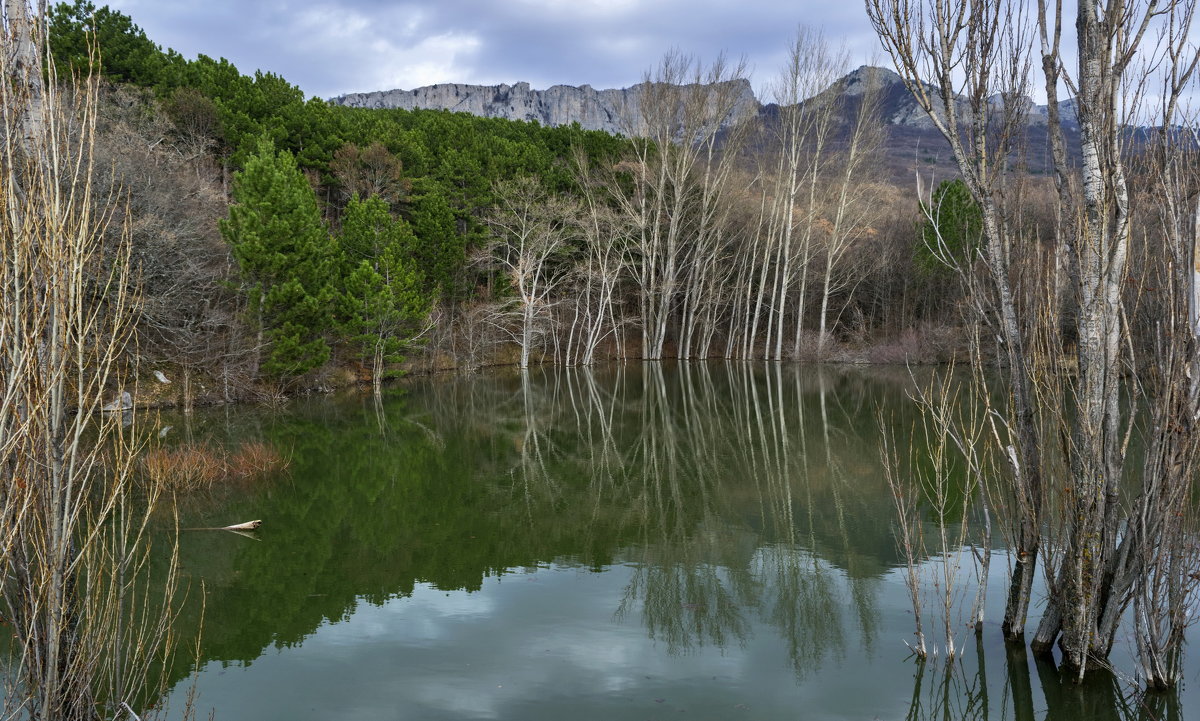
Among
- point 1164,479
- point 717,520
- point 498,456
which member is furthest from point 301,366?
point 1164,479

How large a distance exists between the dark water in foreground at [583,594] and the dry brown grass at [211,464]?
0.52m

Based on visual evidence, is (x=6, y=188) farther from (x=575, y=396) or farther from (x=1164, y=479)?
(x=575, y=396)

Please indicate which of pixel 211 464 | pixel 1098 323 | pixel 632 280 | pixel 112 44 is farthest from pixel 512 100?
pixel 1098 323

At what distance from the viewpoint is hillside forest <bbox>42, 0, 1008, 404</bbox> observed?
20.6 metres

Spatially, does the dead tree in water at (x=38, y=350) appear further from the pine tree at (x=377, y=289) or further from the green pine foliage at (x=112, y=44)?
the green pine foliage at (x=112, y=44)

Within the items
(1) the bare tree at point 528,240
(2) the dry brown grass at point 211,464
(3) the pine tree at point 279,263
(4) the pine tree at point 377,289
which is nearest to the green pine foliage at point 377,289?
(4) the pine tree at point 377,289

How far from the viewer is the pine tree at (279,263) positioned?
20.1m

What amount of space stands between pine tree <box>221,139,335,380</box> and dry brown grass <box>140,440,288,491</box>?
792cm

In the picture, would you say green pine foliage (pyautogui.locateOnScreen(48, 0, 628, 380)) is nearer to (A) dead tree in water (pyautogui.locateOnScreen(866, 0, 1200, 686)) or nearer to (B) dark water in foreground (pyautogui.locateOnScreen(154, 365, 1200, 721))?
(B) dark water in foreground (pyautogui.locateOnScreen(154, 365, 1200, 721))

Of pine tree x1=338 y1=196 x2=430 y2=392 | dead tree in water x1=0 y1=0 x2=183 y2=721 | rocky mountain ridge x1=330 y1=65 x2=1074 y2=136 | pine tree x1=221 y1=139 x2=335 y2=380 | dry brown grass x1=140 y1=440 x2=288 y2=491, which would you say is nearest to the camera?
dead tree in water x1=0 y1=0 x2=183 y2=721

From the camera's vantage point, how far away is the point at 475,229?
3553cm

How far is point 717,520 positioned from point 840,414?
31.0 ft

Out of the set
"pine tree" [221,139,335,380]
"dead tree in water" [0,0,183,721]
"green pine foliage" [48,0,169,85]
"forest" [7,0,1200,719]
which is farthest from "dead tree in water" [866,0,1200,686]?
"green pine foliage" [48,0,169,85]

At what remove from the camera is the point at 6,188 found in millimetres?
3025
